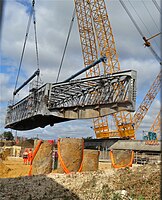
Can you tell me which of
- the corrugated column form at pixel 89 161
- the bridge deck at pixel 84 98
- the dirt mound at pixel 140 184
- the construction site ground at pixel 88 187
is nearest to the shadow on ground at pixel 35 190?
the construction site ground at pixel 88 187

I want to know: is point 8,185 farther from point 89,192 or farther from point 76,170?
point 76,170

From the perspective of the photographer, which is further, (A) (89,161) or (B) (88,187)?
(A) (89,161)

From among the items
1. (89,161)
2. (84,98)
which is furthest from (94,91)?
(89,161)

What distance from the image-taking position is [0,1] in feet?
4.57

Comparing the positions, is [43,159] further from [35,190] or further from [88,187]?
[88,187]

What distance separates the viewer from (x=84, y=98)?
1142 inches

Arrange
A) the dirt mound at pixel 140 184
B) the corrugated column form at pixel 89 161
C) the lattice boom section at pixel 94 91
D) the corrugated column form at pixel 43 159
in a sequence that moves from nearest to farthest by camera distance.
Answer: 1. the dirt mound at pixel 140 184
2. the corrugated column form at pixel 43 159
3. the corrugated column form at pixel 89 161
4. the lattice boom section at pixel 94 91

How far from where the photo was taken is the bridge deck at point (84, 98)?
24828 mm

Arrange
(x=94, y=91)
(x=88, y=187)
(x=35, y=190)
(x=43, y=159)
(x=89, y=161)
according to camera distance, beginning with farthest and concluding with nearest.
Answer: (x=94, y=91), (x=89, y=161), (x=43, y=159), (x=88, y=187), (x=35, y=190)

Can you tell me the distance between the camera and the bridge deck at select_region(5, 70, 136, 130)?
977 inches

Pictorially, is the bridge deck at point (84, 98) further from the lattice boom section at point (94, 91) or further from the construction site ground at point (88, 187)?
the construction site ground at point (88, 187)

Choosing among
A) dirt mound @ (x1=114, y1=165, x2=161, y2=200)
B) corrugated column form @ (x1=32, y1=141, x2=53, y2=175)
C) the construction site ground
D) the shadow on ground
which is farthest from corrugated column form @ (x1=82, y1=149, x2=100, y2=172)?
the shadow on ground

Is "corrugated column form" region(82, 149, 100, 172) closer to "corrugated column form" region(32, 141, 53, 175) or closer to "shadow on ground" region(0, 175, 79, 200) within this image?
"corrugated column form" region(32, 141, 53, 175)

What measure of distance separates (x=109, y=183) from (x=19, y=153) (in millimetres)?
31300
